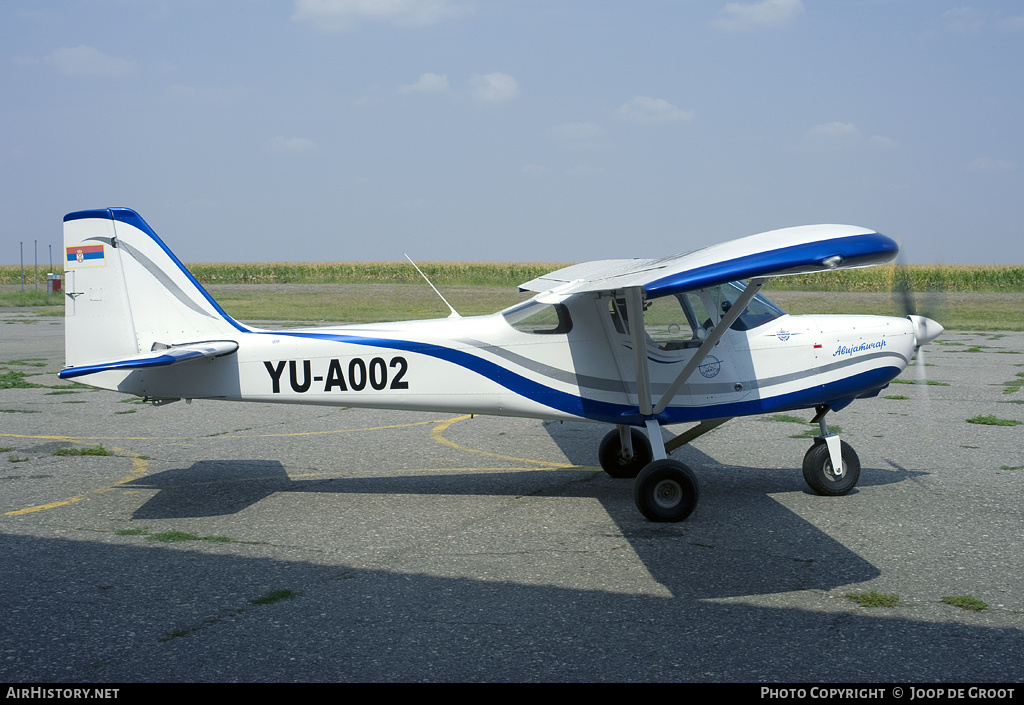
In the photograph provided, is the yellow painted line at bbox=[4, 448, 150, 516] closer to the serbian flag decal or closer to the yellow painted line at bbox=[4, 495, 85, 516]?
the yellow painted line at bbox=[4, 495, 85, 516]

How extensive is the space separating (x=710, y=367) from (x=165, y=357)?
489cm

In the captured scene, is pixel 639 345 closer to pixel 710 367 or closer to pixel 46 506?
pixel 710 367

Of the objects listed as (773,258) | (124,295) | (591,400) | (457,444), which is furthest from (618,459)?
(124,295)

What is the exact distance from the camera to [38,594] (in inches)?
216

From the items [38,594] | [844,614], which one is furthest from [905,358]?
[38,594]

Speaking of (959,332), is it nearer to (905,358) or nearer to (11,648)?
(905,358)

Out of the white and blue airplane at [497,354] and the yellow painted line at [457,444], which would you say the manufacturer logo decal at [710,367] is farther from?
the yellow painted line at [457,444]

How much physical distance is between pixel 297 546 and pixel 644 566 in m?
2.71

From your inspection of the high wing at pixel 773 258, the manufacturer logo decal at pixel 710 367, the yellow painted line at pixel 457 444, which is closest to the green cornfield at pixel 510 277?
the yellow painted line at pixel 457 444

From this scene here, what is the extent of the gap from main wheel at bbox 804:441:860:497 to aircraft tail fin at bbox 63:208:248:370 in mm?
5665

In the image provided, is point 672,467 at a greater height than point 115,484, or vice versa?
point 672,467

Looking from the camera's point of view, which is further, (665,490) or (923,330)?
(923,330)

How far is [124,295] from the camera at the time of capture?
7.88 metres
